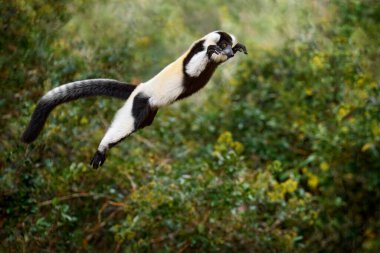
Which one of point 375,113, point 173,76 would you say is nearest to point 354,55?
point 375,113

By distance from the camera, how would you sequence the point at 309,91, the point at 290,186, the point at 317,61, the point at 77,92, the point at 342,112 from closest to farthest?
the point at 77,92
the point at 290,186
the point at 342,112
the point at 317,61
the point at 309,91

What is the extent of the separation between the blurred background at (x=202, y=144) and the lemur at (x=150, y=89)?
139 centimetres

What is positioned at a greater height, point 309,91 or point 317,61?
point 317,61

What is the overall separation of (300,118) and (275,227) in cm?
195

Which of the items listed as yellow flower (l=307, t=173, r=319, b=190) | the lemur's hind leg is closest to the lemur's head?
the lemur's hind leg

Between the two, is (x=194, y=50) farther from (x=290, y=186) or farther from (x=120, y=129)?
(x=290, y=186)

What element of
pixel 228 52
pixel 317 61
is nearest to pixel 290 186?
pixel 317 61

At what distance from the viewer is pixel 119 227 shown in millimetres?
6055

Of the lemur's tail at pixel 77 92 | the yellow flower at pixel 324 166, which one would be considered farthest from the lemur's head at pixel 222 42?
the yellow flower at pixel 324 166

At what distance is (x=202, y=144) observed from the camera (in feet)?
27.6

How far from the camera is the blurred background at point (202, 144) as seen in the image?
6043 millimetres

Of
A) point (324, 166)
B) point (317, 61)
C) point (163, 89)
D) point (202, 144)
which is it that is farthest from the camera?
point (202, 144)

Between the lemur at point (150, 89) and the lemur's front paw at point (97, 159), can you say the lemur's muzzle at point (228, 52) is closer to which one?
the lemur at point (150, 89)

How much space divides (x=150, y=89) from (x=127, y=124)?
23 cm
